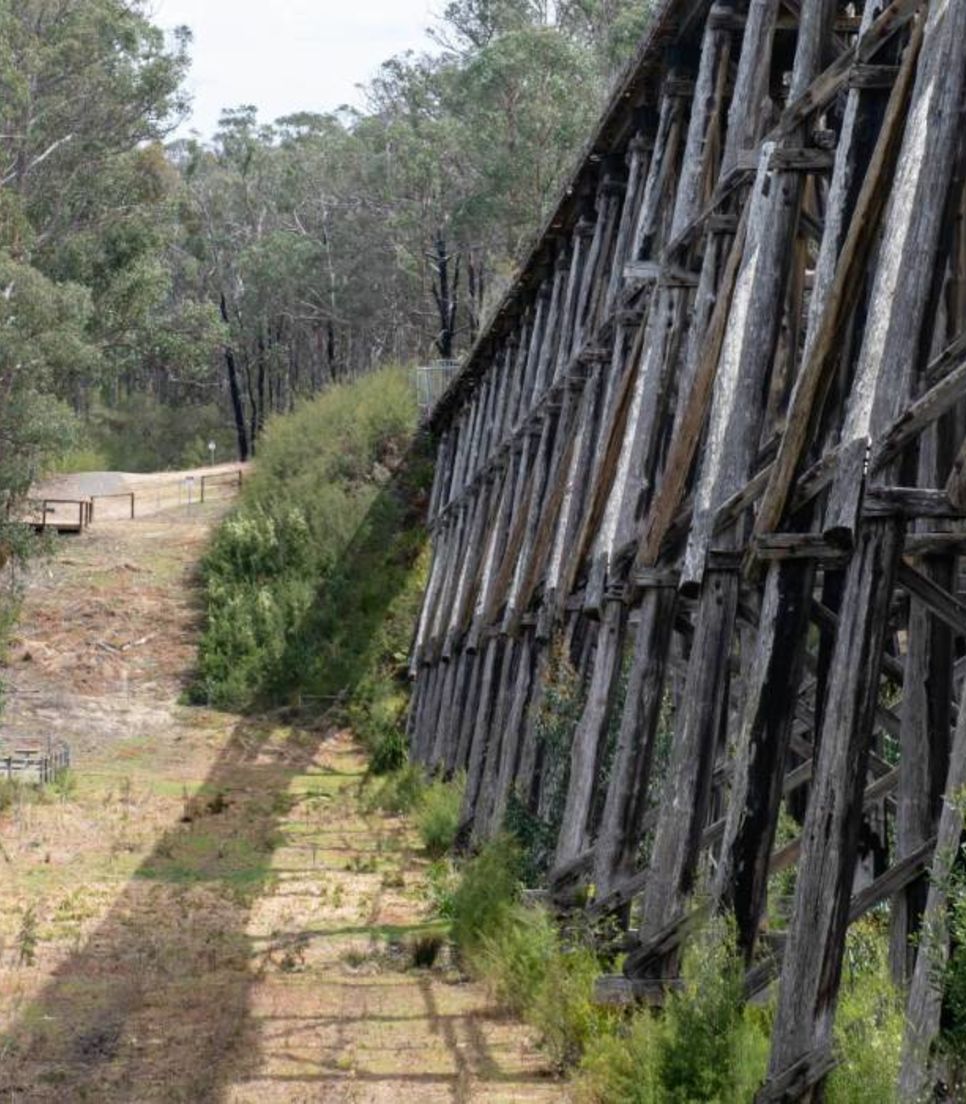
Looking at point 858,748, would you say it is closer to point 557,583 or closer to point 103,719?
point 557,583

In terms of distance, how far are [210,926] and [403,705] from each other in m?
12.4

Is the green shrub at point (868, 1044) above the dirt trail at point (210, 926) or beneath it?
above

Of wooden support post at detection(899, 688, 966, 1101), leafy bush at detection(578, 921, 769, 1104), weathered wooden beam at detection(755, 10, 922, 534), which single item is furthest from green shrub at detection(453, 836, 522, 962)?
wooden support post at detection(899, 688, 966, 1101)

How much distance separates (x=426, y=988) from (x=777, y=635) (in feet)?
14.5

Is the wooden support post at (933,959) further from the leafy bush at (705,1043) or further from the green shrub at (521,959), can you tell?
the green shrub at (521,959)

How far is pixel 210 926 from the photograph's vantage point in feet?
39.9

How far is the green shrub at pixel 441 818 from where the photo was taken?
50.9ft

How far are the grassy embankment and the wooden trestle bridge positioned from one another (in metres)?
0.24

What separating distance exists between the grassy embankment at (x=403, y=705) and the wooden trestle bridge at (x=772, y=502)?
24 centimetres

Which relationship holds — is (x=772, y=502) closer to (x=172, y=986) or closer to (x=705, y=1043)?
(x=705, y=1043)

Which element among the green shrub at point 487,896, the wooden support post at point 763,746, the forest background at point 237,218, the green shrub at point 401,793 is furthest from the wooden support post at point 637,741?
the forest background at point 237,218

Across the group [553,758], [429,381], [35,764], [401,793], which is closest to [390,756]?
[401,793]

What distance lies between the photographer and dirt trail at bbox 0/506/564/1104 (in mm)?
8055

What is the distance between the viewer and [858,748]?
5496 millimetres
